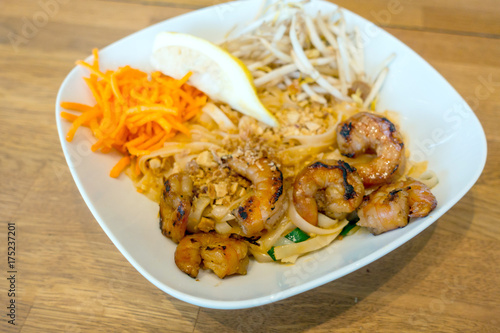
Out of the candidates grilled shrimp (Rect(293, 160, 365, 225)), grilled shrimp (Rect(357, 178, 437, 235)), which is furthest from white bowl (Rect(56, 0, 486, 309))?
grilled shrimp (Rect(293, 160, 365, 225))

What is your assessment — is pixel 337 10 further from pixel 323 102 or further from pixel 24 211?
pixel 24 211

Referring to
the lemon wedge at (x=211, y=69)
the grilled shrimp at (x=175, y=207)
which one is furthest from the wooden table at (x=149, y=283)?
the lemon wedge at (x=211, y=69)

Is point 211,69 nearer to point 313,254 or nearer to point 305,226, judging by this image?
point 305,226

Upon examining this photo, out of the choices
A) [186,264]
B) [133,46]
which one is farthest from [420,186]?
[133,46]

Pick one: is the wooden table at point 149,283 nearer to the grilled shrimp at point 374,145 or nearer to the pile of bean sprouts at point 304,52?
the grilled shrimp at point 374,145

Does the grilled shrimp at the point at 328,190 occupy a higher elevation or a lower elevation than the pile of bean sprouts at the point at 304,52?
lower

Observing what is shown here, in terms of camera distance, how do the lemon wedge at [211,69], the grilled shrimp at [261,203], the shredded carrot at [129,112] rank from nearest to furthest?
the grilled shrimp at [261,203] < the shredded carrot at [129,112] < the lemon wedge at [211,69]

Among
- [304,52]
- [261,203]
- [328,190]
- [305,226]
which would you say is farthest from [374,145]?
[304,52]
